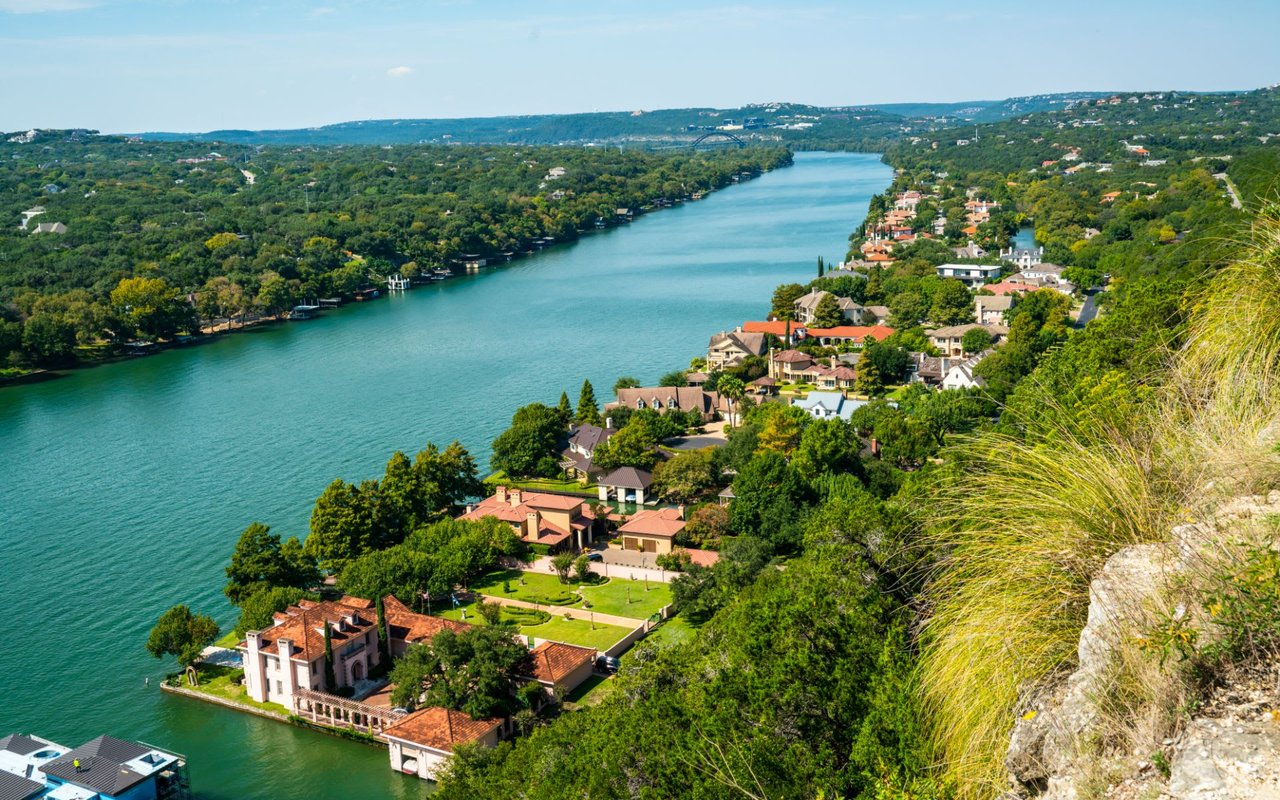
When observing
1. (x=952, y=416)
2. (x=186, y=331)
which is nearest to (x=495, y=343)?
(x=186, y=331)

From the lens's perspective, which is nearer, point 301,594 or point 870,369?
point 301,594

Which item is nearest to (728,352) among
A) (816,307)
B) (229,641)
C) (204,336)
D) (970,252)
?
(816,307)

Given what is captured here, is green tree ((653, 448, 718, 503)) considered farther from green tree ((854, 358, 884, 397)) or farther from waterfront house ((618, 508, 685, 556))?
green tree ((854, 358, 884, 397))

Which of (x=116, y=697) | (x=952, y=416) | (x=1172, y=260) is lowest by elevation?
(x=116, y=697)

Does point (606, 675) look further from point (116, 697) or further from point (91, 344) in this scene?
point (91, 344)

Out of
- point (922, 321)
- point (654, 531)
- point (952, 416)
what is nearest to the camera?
point (654, 531)

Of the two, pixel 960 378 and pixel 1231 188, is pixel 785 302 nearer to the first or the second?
pixel 960 378
